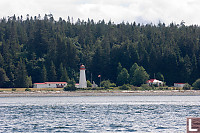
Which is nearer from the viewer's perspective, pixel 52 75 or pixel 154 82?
pixel 154 82

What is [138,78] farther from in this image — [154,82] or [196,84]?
[196,84]

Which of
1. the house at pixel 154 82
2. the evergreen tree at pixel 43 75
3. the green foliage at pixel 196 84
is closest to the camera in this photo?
the green foliage at pixel 196 84

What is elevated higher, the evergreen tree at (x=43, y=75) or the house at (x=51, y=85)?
the evergreen tree at (x=43, y=75)

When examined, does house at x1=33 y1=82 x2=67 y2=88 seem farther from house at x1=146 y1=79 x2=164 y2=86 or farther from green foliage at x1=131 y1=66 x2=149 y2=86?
house at x1=146 y1=79 x2=164 y2=86

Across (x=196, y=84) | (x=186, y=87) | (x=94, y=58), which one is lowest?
(x=186, y=87)

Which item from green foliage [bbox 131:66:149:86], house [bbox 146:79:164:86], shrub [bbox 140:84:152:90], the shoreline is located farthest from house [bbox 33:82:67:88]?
house [bbox 146:79:164:86]

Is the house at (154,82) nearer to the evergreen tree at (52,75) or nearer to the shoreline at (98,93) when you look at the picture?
the shoreline at (98,93)

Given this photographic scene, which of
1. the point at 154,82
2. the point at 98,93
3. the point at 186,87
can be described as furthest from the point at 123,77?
the point at 98,93

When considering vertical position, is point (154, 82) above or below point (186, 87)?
above

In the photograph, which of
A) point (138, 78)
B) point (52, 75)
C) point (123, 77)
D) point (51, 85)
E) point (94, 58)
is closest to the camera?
point (138, 78)

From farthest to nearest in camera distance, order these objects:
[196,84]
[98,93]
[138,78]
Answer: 1. [138,78]
2. [196,84]
3. [98,93]

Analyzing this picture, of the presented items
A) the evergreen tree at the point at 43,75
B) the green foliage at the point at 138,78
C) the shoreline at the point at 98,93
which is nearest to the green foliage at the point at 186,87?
the shoreline at the point at 98,93

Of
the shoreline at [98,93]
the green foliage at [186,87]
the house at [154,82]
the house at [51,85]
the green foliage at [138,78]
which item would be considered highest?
the green foliage at [138,78]

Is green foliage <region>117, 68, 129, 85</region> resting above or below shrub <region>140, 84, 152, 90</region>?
above
